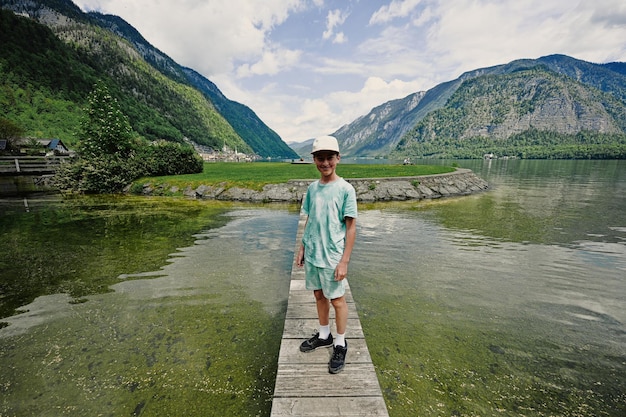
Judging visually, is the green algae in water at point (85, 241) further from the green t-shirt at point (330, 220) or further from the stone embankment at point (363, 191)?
the green t-shirt at point (330, 220)

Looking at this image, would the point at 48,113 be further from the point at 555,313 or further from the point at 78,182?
the point at 555,313

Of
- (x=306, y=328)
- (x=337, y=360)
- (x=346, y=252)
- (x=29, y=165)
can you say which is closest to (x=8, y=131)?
(x=29, y=165)

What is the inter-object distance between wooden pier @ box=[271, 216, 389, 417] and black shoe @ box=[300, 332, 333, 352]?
0.08 meters

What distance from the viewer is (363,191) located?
23922 mm

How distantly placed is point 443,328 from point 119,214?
1933 centimetres

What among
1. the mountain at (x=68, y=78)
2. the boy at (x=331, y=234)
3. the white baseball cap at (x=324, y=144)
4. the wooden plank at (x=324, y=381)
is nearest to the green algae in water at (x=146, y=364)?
the wooden plank at (x=324, y=381)

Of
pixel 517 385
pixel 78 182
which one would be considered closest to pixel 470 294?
pixel 517 385

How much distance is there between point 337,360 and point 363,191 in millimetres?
20982

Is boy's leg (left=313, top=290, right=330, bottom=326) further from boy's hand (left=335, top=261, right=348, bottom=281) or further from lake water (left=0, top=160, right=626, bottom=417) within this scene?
lake water (left=0, top=160, right=626, bottom=417)

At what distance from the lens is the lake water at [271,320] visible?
4199 mm

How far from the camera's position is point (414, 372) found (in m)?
4.69

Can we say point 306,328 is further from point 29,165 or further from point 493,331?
point 29,165

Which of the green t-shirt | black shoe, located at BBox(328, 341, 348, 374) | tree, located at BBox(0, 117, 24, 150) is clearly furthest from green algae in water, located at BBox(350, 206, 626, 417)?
tree, located at BBox(0, 117, 24, 150)

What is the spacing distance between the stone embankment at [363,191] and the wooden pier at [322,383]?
18773mm
